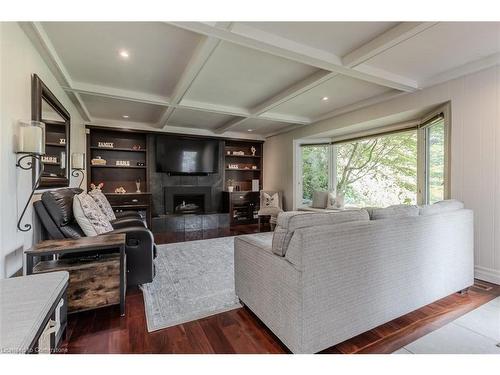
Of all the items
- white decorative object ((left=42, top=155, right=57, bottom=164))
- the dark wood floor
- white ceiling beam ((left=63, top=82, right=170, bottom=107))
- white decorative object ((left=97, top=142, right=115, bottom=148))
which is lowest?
the dark wood floor

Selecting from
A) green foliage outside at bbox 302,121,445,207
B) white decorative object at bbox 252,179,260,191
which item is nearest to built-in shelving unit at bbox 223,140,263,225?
white decorative object at bbox 252,179,260,191

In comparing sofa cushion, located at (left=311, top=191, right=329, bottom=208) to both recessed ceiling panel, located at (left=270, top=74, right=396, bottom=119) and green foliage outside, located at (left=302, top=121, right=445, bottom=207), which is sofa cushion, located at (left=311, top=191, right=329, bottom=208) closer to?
green foliage outside, located at (left=302, top=121, right=445, bottom=207)

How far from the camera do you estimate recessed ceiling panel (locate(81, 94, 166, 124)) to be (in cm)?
385

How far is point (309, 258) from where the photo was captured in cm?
133

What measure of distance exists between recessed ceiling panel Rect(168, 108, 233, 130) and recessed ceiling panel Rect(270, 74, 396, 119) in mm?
1248

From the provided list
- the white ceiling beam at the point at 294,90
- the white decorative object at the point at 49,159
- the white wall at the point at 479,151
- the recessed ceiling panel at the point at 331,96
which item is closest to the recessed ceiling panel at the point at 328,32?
the white ceiling beam at the point at 294,90

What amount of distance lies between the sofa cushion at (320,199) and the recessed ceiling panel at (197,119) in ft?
8.57

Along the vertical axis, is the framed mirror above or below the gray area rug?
above

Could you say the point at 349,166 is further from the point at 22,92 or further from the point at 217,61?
the point at 22,92

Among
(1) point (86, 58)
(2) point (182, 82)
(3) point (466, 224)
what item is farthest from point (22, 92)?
(3) point (466, 224)

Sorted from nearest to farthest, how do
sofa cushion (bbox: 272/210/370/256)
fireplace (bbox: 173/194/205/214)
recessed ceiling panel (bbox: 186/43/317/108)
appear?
sofa cushion (bbox: 272/210/370/256) → recessed ceiling panel (bbox: 186/43/317/108) → fireplace (bbox: 173/194/205/214)

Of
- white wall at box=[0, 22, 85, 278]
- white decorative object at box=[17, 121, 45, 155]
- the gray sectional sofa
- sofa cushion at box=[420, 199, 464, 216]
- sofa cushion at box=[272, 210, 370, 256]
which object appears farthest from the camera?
sofa cushion at box=[420, 199, 464, 216]

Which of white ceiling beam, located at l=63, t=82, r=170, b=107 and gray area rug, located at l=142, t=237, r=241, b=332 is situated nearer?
gray area rug, located at l=142, t=237, r=241, b=332
